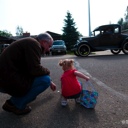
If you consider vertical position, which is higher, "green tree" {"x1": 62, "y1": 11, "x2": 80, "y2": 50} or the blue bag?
"green tree" {"x1": 62, "y1": 11, "x2": 80, "y2": 50}

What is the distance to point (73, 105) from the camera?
114 inches

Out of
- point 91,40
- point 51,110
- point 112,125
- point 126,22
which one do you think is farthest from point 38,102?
point 126,22

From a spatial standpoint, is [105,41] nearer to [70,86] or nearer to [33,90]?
[70,86]

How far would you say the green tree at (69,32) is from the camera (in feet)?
112

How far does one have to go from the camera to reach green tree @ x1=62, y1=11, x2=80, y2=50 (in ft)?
112

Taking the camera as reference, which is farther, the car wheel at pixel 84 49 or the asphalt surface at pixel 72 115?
the car wheel at pixel 84 49

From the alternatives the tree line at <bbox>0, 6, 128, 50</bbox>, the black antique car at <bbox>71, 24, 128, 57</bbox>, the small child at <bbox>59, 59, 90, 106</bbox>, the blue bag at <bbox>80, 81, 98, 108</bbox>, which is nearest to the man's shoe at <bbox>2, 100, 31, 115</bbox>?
the small child at <bbox>59, 59, 90, 106</bbox>

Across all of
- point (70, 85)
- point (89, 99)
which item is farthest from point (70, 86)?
point (89, 99)

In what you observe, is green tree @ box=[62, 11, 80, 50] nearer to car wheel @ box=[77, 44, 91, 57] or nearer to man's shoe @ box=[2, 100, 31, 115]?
car wheel @ box=[77, 44, 91, 57]

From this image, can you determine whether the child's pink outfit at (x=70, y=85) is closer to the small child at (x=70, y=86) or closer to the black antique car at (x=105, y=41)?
the small child at (x=70, y=86)

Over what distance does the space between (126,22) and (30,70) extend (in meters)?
82.3

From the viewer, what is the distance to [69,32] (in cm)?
3488

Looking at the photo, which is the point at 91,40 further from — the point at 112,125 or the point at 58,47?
the point at 112,125

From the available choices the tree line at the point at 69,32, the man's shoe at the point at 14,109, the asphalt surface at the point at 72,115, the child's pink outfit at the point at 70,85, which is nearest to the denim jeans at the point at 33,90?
the man's shoe at the point at 14,109
